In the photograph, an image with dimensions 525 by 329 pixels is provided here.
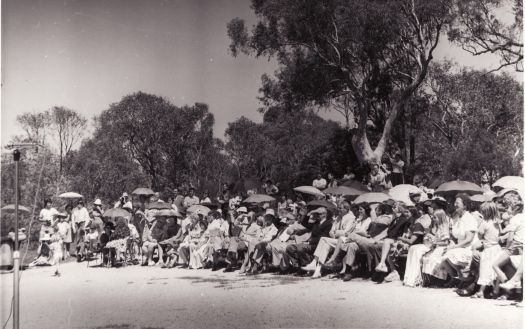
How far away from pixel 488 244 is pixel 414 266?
135 cm

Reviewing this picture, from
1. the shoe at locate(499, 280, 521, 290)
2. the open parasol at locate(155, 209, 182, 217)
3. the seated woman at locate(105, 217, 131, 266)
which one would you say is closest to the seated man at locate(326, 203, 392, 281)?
the shoe at locate(499, 280, 521, 290)

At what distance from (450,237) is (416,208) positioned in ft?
2.94

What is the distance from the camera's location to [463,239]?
8.55m

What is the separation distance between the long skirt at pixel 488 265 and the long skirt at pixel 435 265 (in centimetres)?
84

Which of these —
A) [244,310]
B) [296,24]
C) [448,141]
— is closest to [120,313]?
[244,310]

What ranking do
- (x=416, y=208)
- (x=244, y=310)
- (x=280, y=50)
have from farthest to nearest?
(x=280, y=50), (x=416, y=208), (x=244, y=310)

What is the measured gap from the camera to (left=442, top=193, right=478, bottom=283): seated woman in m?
8.30

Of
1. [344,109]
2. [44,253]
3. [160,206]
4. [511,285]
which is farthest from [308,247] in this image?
[344,109]

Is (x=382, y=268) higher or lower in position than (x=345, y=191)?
lower

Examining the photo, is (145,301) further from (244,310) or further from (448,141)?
(448,141)

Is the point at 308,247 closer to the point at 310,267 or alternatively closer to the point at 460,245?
the point at 310,267

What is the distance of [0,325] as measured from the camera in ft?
23.0

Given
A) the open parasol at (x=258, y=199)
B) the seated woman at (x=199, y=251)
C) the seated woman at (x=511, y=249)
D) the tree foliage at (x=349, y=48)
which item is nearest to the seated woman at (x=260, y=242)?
the seated woman at (x=199, y=251)

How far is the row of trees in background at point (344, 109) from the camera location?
17.5 metres
